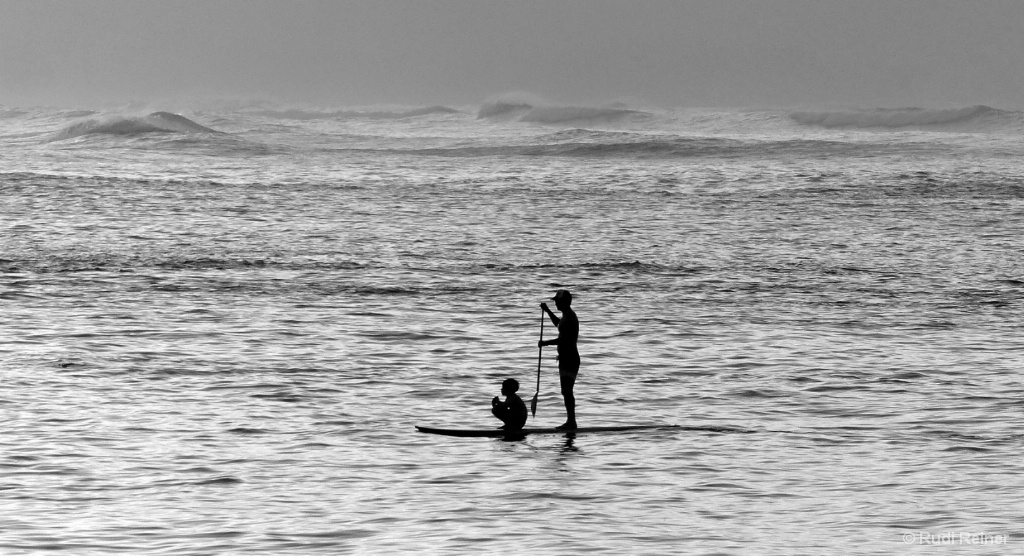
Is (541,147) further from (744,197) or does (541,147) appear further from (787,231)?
(787,231)

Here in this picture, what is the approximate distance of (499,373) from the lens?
817 inches

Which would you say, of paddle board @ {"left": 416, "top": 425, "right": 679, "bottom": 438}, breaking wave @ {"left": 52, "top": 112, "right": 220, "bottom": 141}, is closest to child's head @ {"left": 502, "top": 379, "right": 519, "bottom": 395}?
paddle board @ {"left": 416, "top": 425, "right": 679, "bottom": 438}

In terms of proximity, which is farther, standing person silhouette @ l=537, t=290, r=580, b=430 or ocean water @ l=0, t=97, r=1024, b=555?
standing person silhouette @ l=537, t=290, r=580, b=430

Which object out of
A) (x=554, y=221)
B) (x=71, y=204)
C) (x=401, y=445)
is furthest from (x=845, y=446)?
(x=71, y=204)

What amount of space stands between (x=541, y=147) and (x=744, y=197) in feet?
136

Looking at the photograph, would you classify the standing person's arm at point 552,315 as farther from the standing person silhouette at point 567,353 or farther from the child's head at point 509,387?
the child's head at point 509,387

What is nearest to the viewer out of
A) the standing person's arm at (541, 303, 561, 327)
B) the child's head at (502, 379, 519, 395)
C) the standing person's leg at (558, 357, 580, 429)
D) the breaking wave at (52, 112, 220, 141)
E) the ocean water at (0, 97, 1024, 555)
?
the ocean water at (0, 97, 1024, 555)

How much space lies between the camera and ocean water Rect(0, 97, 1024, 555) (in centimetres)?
1252

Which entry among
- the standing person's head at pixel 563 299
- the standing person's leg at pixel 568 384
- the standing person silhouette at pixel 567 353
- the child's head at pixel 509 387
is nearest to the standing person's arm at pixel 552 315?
the standing person silhouette at pixel 567 353

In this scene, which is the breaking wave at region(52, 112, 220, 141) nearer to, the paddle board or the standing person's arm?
the standing person's arm

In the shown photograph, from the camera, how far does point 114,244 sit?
37.6 metres

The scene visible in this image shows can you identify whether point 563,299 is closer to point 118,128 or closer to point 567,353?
point 567,353

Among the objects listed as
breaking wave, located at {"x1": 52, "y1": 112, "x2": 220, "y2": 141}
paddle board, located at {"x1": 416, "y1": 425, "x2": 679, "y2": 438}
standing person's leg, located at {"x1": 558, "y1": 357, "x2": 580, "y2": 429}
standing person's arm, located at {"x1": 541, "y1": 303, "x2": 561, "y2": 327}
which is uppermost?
breaking wave, located at {"x1": 52, "y1": 112, "x2": 220, "y2": 141}

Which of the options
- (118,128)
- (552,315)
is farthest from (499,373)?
(118,128)
